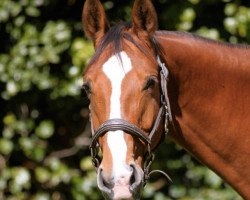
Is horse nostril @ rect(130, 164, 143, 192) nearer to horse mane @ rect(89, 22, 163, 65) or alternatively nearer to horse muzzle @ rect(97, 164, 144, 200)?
horse muzzle @ rect(97, 164, 144, 200)

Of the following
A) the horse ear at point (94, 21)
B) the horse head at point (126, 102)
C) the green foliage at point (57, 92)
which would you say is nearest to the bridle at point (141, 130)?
the horse head at point (126, 102)

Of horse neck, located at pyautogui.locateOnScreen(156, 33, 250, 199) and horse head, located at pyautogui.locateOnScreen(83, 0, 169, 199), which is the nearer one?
horse head, located at pyautogui.locateOnScreen(83, 0, 169, 199)

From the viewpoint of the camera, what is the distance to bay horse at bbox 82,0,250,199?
2.32 metres

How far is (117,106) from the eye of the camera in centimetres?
233

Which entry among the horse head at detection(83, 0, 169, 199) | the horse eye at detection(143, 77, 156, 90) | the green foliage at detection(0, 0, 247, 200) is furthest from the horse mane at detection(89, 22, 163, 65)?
the green foliage at detection(0, 0, 247, 200)

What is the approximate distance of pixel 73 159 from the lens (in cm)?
436

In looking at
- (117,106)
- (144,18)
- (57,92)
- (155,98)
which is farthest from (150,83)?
(57,92)

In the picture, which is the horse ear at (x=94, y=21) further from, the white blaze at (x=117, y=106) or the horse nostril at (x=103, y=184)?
the horse nostril at (x=103, y=184)

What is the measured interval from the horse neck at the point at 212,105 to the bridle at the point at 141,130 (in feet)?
0.42

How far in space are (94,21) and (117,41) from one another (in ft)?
0.71

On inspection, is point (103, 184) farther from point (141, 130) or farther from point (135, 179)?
point (141, 130)

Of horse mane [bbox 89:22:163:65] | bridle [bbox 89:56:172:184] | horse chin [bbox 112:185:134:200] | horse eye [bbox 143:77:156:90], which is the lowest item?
horse chin [bbox 112:185:134:200]

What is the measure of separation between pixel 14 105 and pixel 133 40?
1869mm

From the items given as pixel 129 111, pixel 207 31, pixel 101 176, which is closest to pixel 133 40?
pixel 129 111
